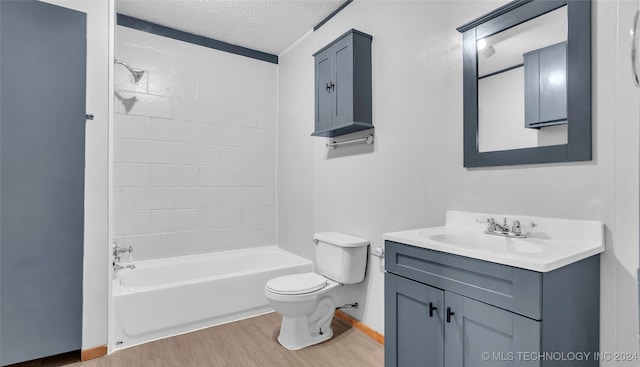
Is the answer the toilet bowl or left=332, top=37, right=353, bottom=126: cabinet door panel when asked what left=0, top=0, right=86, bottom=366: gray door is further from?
left=332, top=37, right=353, bottom=126: cabinet door panel

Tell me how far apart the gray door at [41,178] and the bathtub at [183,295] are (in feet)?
0.98

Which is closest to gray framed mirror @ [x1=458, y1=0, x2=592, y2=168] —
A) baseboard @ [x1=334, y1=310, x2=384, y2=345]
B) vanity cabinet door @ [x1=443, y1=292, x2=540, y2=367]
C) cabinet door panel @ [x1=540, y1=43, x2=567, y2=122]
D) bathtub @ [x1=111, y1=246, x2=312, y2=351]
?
cabinet door panel @ [x1=540, y1=43, x2=567, y2=122]

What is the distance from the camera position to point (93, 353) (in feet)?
6.81

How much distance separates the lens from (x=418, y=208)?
204 centimetres

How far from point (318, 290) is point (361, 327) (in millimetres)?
531

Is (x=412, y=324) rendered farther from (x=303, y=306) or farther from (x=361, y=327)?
(x=361, y=327)

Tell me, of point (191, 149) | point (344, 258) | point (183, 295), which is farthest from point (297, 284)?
point (191, 149)

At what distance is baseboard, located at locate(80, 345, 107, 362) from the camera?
2053 mm

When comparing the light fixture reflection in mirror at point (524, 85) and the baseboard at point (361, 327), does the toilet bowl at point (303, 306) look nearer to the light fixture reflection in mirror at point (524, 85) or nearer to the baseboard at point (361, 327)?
the baseboard at point (361, 327)

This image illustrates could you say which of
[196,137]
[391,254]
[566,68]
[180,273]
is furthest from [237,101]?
[566,68]

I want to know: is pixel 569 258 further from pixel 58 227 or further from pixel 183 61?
pixel 183 61

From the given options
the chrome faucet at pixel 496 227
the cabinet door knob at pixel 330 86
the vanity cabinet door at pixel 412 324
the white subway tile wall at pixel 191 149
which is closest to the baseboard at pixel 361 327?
the vanity cabinet door at pixel 412 324

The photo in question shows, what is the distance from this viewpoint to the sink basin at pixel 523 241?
1.11 m

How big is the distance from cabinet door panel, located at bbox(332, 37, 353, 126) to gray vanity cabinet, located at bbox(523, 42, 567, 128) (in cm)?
108
